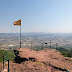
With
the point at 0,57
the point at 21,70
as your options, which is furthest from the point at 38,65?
the point at 0,57

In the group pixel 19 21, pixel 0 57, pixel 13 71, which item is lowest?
pixel 0 57

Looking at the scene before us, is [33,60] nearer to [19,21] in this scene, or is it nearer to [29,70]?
[29,70]

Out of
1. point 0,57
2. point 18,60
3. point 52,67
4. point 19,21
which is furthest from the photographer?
point 0,57

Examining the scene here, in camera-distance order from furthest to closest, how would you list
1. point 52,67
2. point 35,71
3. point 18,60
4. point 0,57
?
point 0,57 → point 18,60 → point 52,67 → point 35,71

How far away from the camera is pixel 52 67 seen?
31.3 feet

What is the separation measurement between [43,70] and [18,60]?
426 cm

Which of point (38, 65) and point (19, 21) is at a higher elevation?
point (19, 21)

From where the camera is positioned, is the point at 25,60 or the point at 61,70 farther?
the point at 25,60

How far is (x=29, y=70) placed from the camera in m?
8.77

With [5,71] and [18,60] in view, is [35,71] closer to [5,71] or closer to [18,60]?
[5,71]

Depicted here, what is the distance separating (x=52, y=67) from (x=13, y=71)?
3513 millimetres

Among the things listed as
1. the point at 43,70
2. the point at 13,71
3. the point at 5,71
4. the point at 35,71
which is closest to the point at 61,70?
the point at 43,70

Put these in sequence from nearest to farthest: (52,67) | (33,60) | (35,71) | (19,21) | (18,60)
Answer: (35,71), (52,67), (33,60), (18,60), (19,21)

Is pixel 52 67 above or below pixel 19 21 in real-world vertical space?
below
